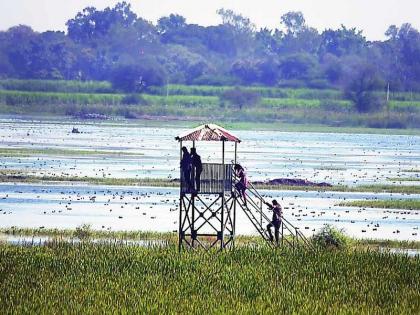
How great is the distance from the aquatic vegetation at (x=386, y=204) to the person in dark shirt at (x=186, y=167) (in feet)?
66.5

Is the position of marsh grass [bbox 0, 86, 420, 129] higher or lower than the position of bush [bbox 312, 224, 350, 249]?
lower

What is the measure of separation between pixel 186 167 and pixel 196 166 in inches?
16.5

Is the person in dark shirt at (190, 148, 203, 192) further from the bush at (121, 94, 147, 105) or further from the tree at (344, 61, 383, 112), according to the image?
the bush at (121, 94, 147, 105)

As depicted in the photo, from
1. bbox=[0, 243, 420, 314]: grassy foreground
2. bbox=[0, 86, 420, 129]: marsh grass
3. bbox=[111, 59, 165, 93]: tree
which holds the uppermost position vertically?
bbox=[0, 243, 420, 314]: grassy foreground

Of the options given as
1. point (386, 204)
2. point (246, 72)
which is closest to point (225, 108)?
point (246, 72)

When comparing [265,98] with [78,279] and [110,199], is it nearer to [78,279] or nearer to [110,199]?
[110,199]

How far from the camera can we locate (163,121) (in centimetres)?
16962

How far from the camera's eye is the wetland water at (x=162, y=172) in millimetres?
53594

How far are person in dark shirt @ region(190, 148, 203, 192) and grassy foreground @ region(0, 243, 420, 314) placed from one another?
3.36 metres

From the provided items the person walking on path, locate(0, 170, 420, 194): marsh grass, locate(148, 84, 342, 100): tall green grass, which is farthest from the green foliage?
the person walking on path

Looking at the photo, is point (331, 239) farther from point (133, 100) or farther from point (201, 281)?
point (133, 100)

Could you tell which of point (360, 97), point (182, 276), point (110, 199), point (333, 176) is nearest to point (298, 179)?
point (333, 176)

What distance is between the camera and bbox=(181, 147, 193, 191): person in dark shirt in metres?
42.6

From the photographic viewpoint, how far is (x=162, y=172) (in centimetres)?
8000
